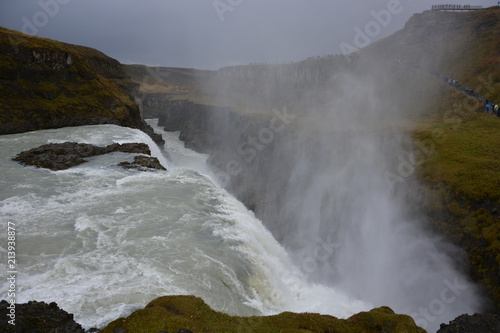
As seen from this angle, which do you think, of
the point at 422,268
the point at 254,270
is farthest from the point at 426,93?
the point at 254,270

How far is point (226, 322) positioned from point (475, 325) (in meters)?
8.73

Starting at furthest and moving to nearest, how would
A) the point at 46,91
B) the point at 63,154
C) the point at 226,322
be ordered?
the point at 46,91 < the point at 63,154 < the point at 226,322

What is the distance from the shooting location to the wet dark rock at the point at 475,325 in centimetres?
1039

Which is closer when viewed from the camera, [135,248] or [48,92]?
[135,248]

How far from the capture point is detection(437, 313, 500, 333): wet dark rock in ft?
34.1

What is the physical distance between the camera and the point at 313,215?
3484 cm

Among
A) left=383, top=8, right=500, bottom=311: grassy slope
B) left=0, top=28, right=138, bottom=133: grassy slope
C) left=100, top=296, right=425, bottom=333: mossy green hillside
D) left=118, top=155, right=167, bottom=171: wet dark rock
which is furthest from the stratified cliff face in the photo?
left=383, top=8, right=500, bottom=311: grassy slope

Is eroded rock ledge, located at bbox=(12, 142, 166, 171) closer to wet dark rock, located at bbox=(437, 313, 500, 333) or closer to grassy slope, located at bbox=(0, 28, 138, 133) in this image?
grassy slope, located at bbox=(0, 28, 138, 133)

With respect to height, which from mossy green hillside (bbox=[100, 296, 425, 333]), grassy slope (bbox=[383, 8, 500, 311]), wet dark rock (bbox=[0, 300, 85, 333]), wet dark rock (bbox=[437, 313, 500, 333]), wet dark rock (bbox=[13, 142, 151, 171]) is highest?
grassy slope (bbox=[383, 8, 500, 311])

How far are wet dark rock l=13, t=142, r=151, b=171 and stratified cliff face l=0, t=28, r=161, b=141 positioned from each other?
14.9m

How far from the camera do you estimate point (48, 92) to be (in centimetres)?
4953

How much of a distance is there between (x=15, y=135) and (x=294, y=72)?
6536cm

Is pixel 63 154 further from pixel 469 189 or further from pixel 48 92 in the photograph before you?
pixel 469 189

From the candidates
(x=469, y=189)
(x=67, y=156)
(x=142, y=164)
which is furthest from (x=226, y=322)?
(x=67, y=156)
